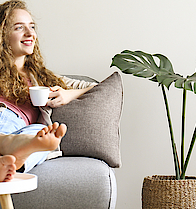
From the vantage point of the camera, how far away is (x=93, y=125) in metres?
1.51

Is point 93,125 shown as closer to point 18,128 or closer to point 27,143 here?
point 18,128

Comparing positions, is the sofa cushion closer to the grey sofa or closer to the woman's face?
the grey sofa

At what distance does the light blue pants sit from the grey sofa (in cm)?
4

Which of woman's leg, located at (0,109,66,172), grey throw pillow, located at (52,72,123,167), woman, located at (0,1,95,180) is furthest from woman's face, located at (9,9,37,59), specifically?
woman's leg, located at (0,109,66,172)

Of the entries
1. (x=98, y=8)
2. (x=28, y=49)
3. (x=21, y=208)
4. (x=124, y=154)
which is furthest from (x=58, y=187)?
(x=98, y=8)

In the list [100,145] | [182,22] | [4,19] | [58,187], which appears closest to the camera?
[58,187]

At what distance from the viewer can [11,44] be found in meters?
1.65

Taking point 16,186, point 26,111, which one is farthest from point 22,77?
point 16,186

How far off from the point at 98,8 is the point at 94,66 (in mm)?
376

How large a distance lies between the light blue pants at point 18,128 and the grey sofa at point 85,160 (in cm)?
4

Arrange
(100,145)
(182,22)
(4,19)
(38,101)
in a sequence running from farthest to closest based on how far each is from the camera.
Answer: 1. (182,22)
2. (4,19)
3. (100,145)
4. (38,101)

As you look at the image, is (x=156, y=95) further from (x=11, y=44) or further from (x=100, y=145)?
(x=11, y=44)

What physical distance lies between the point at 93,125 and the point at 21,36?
607mm

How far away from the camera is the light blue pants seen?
1.15 metres
